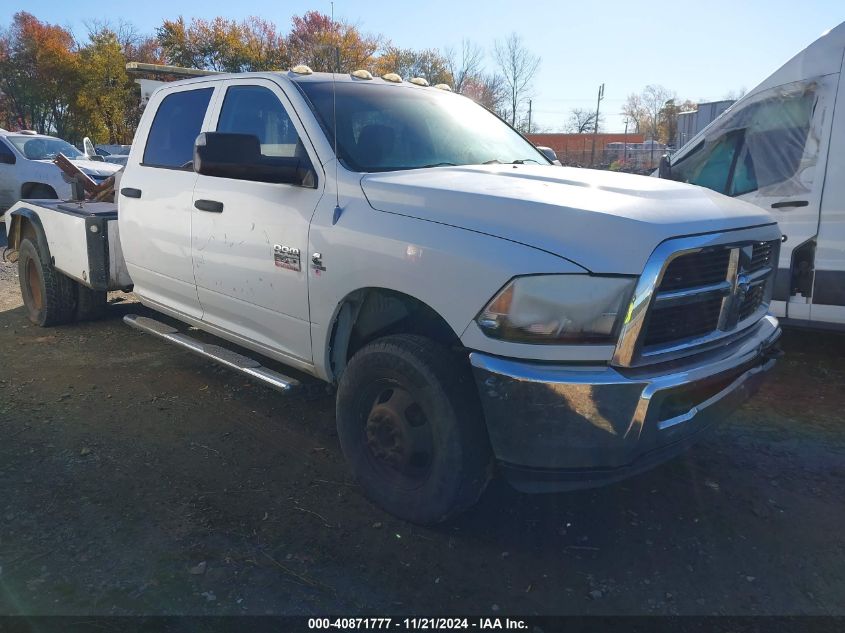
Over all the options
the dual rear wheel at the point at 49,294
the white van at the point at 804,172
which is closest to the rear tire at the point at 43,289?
the dual rear wheel at the point at 49,294

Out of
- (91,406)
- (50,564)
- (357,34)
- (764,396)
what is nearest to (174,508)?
(50,564)

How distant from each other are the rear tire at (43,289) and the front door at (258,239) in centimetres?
258

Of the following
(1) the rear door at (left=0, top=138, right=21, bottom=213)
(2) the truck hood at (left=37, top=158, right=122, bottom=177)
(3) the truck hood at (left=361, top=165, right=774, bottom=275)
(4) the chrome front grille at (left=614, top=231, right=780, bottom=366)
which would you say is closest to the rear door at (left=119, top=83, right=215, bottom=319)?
(3) the truck hood at (left=361, top=165, right=774, bottom=275)

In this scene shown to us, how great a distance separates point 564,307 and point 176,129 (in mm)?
3367

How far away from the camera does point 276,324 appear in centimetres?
373

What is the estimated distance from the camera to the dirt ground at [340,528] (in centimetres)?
265

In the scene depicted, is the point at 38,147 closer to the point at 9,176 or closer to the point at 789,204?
the point at 9,176

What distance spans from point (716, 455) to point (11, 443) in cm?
401

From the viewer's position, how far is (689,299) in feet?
8.80

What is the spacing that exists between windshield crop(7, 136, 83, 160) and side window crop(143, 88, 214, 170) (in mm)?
10370

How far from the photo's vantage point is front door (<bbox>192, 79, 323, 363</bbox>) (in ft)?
11.5

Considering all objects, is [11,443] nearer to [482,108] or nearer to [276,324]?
[276,324]

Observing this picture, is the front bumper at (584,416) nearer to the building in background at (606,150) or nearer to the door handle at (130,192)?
the door handle at (130,192)

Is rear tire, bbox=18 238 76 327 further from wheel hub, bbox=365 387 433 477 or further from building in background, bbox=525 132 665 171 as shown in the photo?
building in background, bbox=525 132 665 171
